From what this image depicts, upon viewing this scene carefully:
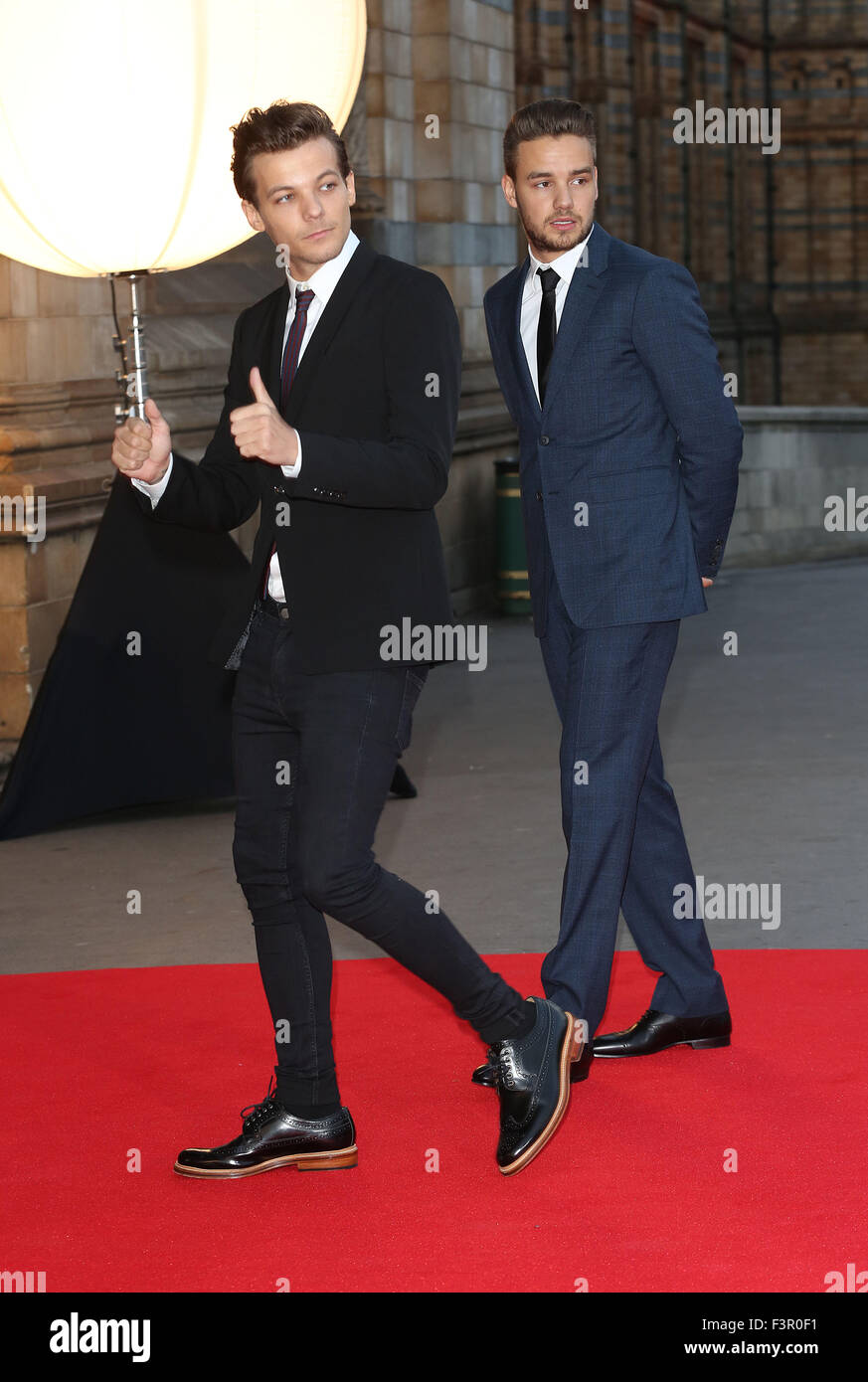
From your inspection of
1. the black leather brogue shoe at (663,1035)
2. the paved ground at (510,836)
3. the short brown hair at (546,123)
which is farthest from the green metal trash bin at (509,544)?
the short brown hair at (546,123)

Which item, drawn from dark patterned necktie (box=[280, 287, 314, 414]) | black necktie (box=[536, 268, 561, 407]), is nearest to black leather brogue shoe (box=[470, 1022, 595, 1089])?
black necktie (box=[536, 268, 561, 407])

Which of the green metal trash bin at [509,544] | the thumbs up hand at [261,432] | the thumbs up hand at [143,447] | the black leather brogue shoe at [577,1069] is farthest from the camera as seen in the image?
the green metal trash bin at [509,544]

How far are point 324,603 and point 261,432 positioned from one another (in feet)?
1.40

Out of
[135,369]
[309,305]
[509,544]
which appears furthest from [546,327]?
[509,544]

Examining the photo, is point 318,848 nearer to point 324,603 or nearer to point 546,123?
point 324,603

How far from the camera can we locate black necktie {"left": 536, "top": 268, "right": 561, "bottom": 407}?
13.6ft

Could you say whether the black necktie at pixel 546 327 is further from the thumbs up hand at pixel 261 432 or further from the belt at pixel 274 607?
the thumbs up hand at pixel 261 432

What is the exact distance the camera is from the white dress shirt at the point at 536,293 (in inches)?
163

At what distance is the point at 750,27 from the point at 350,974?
102ft

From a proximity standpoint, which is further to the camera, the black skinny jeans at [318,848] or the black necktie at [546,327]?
the black necktie at [546,327]

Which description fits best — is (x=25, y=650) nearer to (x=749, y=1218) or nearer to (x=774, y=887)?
(x=774, y=887)

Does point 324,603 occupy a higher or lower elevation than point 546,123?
lower

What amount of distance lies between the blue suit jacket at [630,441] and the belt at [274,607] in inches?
29.5

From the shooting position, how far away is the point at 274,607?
362 cm
